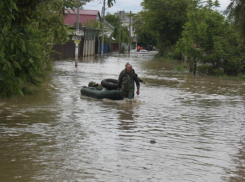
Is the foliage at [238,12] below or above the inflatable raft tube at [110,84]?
above

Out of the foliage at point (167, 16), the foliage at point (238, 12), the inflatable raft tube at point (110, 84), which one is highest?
the foliage at point (167, 16)

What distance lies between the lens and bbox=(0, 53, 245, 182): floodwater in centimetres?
809

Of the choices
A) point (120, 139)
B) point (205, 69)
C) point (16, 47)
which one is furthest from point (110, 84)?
point (205, 69)

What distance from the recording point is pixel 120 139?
10844 millimetres

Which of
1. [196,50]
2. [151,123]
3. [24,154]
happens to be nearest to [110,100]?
[151,123]

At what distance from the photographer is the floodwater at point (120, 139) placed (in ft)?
26.6

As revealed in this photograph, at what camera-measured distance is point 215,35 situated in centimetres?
3366

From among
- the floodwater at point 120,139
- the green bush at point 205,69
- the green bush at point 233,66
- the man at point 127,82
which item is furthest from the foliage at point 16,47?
the green bush at point 205,69

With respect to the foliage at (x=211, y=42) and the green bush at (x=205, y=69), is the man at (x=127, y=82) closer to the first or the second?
the foliage at (x=211, y=42)

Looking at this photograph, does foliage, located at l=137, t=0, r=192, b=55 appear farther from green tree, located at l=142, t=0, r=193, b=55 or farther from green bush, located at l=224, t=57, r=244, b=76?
green bush, located at l=224, t=57, r=244, b=76

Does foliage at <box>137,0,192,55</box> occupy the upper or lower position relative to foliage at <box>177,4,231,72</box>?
upper

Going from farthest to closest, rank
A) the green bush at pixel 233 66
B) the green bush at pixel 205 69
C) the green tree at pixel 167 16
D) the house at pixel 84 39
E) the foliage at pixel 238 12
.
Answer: the green tree at pixel 167 16 → the house at pixel 84 39 → the green bush at pixel 205 69 → the green bush at pixel 233 66 → the foliage at pixel 238 12

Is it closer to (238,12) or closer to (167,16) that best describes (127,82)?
(238,12)

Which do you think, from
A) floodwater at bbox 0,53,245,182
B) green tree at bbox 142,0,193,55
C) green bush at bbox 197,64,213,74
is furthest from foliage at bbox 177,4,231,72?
green tree at bbox 142,0,193,55
